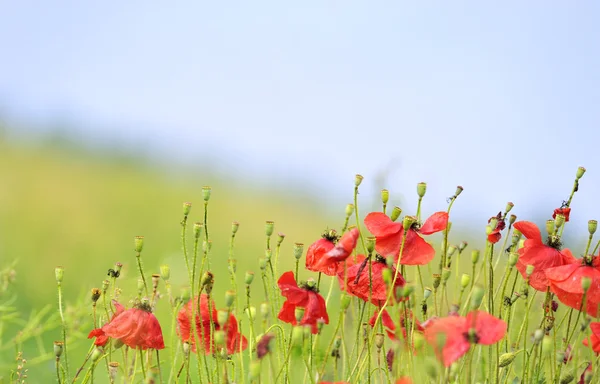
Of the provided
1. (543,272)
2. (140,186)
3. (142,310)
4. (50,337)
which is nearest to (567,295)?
(543,272)

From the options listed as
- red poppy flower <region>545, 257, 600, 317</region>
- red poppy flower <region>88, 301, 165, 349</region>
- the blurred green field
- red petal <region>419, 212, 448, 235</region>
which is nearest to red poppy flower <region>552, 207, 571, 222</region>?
red poppy flower <region>545, 257, 600, 317</region>

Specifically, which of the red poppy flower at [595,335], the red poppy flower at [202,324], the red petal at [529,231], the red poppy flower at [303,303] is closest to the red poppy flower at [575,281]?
the red poppy flower at [595,335]

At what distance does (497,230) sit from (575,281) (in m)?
0.31

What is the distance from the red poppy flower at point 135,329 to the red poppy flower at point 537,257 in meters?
0.84

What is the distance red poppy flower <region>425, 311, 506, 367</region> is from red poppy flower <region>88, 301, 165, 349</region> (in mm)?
598

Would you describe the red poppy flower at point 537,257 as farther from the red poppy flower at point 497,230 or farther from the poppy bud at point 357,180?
the poppy bud at point 357,180

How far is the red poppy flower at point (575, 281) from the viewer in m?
1.55

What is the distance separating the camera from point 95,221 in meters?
6.36

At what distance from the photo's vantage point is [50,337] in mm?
4062

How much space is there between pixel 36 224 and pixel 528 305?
5.15 metres

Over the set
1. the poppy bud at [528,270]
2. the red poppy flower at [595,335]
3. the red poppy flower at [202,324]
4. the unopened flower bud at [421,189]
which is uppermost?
the unopened flower bud at [421,189]

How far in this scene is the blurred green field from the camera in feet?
16.4

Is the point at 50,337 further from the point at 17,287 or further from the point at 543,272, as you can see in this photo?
the point at 543,272

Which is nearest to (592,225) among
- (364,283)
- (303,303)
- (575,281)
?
(575,281)
